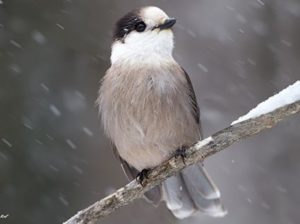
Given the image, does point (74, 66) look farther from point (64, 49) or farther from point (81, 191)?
point (81, 191)

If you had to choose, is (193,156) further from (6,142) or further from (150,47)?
(6,142)

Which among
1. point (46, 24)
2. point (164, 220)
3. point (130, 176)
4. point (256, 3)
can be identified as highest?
point (46, 24)

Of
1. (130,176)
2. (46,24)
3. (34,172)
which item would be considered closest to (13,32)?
(46,24)

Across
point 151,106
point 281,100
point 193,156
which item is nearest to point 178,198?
point 151,106

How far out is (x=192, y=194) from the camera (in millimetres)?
5477

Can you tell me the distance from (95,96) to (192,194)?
1.79 meters

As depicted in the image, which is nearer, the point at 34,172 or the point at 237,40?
the point at 34,172

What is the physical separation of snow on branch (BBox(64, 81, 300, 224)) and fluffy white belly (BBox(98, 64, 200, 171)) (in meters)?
0.51

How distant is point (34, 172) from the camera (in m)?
6.57

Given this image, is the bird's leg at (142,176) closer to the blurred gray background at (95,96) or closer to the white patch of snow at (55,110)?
the blurred gray background at (95,96)

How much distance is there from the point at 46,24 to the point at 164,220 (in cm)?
219

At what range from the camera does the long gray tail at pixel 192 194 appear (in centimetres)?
540

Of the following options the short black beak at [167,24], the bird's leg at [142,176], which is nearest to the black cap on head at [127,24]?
the short black beak at [167,24]

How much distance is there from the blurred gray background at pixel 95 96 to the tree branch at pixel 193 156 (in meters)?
2.09
